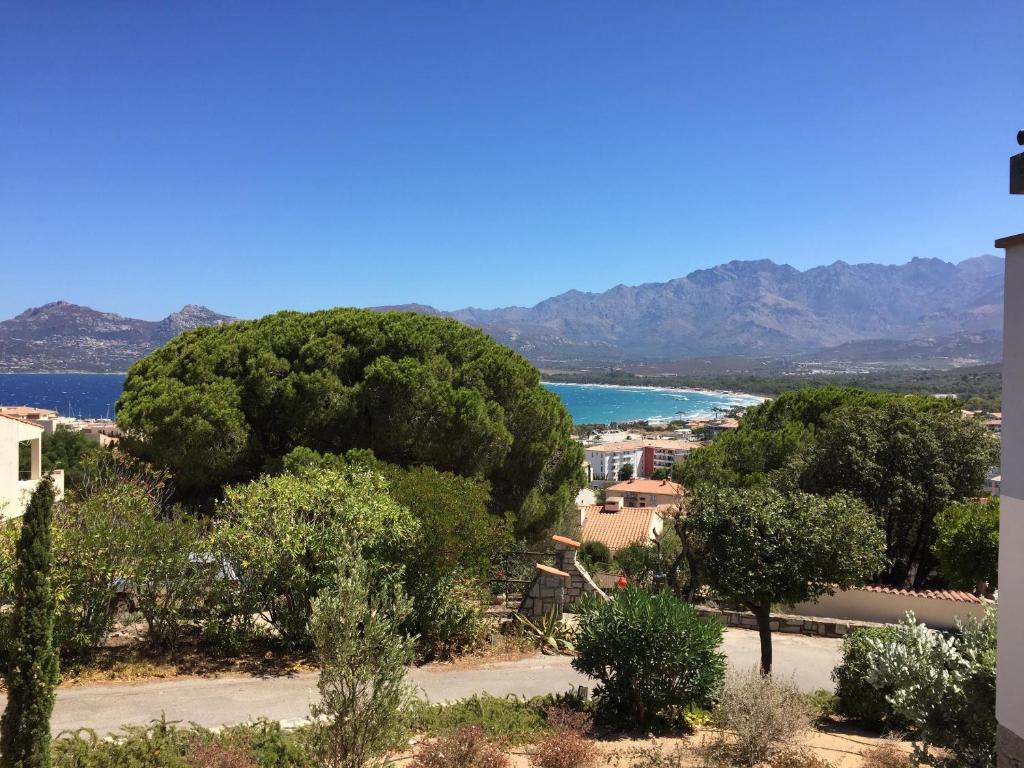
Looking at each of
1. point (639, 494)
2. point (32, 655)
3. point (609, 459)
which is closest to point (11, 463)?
point (32, 655)

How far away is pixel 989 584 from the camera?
15711 mm

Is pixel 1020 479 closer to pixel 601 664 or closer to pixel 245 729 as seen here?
pixel 601 664

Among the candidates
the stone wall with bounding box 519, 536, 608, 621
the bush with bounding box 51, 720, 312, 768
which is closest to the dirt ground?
the bush with bounding box 51, 720, 312, 768

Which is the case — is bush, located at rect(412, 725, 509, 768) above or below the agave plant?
above

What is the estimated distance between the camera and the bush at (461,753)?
5984 millimetres

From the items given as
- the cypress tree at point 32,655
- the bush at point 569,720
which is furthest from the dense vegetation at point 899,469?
the cypress tree at point 32,655

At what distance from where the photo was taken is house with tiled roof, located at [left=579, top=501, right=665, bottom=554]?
3003 cm

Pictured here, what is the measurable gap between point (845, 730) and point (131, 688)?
8101 mm

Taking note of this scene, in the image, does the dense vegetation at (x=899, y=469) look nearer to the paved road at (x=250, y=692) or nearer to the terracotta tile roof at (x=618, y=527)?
the paved road at (x=250, y=692)

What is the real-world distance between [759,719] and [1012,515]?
3011 millimetres

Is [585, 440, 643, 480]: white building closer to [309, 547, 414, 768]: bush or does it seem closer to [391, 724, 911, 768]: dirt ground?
[391, 724, 911, 768]: dirt ground

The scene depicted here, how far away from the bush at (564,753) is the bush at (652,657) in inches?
56.9

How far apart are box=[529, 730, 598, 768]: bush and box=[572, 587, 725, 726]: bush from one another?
144 centimetres

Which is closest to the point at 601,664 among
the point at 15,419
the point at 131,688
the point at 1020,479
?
the point at 1020,479
